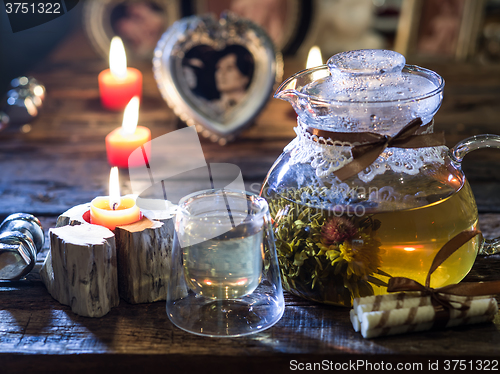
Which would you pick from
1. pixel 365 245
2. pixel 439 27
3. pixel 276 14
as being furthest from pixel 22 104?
pixel 439 27

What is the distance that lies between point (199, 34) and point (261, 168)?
0.42 meters

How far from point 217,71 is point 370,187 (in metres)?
0.83

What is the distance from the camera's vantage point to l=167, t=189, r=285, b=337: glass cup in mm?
697

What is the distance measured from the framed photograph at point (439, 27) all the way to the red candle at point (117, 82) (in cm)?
119

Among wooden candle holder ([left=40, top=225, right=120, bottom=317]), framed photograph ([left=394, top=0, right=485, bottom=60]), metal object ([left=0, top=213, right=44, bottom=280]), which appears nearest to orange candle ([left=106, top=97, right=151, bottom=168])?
metal object ([left=0, top=213, right=44, bottom=280])

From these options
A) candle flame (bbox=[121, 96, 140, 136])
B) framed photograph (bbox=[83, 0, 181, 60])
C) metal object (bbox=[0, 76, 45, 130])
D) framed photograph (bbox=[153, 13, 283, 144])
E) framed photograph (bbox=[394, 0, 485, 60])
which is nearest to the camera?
candle flame (bbox=[121, 96, 140, 136])

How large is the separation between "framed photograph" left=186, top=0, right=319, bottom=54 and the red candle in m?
0.75

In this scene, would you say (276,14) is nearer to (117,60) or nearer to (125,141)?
(117,60)

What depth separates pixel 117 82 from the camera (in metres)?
1.60

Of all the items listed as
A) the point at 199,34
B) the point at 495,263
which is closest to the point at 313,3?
the point at 199,34

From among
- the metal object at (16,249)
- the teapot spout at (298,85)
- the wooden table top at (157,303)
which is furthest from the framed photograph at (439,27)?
the metal object at (16,249)

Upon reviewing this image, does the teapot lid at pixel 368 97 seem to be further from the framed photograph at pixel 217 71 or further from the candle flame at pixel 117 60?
the candle flame at pixel 117 60

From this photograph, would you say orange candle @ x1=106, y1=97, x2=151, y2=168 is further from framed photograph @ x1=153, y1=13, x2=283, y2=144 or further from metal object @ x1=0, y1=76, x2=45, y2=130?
metal object @ x1=0, y1=76, x2=45, y2=130

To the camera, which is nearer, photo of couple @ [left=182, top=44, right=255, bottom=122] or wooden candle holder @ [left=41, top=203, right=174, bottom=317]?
wooden candle holder @ [left=41, top=203, right=174, bottom=317]
